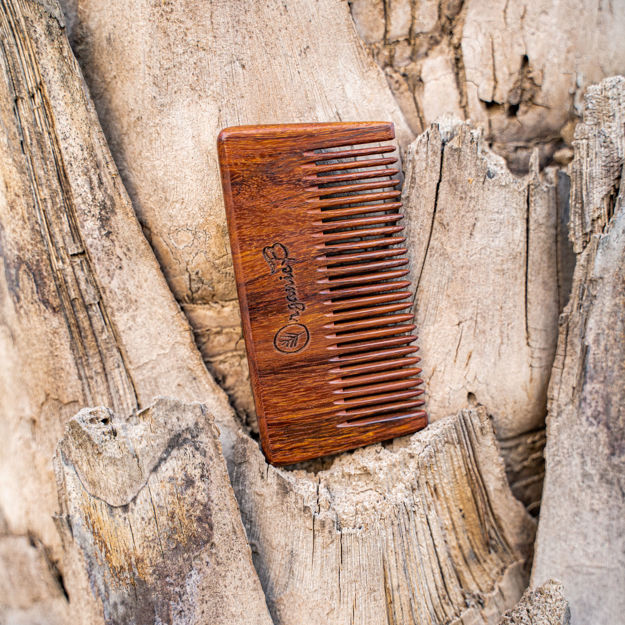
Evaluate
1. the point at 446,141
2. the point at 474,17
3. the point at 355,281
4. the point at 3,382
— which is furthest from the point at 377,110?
the point at 3,382

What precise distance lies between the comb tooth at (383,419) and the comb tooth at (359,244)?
50 cm

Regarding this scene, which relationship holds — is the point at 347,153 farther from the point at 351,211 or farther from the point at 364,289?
the point at 364,289

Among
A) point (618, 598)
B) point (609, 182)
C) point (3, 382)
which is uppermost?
point (609, 182)

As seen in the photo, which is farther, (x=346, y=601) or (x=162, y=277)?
(x=162, y=277)

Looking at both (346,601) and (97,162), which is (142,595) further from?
(97,162)

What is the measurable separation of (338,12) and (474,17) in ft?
1.48

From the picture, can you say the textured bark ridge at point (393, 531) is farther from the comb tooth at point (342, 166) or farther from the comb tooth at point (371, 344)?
the comb tooth at point (342, 166)

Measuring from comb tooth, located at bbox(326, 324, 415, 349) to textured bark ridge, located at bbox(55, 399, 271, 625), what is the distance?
0.51 m

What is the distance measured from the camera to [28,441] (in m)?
1.80

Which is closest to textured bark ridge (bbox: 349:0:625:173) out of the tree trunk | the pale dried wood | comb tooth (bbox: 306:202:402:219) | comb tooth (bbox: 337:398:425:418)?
the tree trunk

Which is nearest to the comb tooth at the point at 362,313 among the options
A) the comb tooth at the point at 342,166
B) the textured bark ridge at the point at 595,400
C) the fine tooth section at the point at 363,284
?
the fine tooth section at the point at 363,284

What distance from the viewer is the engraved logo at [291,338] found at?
169 centimetres

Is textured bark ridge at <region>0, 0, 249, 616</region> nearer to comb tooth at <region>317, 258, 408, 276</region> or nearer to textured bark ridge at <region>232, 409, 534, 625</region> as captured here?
textured bark ridge at <region>232, 409, 534, 625</region>

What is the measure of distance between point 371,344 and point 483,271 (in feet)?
1.49
